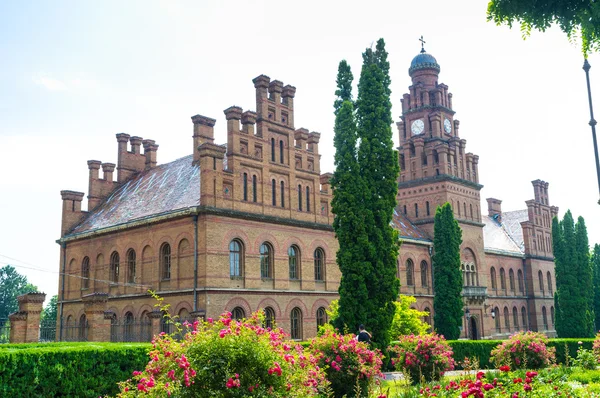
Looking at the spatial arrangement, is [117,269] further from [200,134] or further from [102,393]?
[102,393]

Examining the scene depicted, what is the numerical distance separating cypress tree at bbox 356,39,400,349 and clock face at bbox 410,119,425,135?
22.4 meters

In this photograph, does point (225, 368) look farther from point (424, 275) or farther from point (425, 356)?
point (424, 275)

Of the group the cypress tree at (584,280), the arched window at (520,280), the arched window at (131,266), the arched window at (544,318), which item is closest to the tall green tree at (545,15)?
the arched window at (131,266)

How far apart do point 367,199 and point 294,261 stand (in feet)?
31.4

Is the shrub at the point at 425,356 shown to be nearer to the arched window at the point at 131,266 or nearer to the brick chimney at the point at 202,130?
the arched window at the point at 131,266

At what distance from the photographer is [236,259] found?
30.7 m

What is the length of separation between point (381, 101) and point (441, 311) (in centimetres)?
1823

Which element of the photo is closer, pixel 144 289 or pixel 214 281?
pixel 214 281

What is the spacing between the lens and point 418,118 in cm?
4991

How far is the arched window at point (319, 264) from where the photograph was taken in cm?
3556

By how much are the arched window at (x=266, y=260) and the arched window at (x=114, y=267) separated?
9432 mm

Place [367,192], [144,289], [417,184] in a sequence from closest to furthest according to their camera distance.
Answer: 1. [367,192]
2. [144,289]
3. [417,184]

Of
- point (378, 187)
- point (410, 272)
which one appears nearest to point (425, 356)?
point (378, 187)

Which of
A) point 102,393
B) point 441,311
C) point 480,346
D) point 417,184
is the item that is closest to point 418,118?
point 417,184
